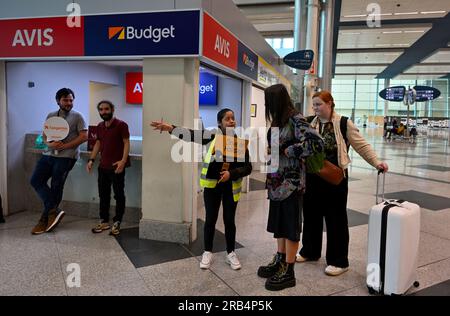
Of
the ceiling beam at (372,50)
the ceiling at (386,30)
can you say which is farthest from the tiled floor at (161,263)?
the ceiling beam at (372,50)

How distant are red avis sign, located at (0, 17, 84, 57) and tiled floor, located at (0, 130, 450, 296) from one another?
2.04 meters

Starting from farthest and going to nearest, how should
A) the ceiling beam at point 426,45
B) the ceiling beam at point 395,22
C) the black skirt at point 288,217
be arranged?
the ceiling beam at point 426,45 → the ceiling beam at point 395,22 → the black skirt at point 288,217

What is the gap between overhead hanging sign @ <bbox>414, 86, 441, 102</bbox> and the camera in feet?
77.7

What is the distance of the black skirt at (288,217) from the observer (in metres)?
2.85

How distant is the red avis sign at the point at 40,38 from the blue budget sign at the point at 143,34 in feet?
0.56

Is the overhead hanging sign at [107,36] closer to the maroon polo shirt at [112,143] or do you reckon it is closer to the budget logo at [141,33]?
the budget logo at [141,33]

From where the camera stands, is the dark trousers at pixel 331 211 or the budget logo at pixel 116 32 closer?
the dark trousers at pixel 331 211

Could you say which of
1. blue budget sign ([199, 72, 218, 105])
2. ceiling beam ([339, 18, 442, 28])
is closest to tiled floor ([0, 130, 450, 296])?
blue budget sign ([199, 72, 218, 105])

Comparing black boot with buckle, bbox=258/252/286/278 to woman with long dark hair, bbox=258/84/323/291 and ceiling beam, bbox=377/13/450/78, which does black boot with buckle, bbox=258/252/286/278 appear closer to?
woman with long dark hair, bbox=258/84/323/291

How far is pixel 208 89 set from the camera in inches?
283

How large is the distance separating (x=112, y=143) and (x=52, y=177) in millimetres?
864
